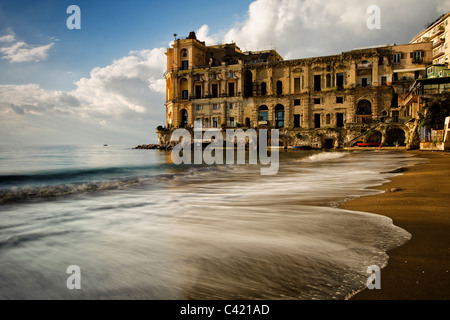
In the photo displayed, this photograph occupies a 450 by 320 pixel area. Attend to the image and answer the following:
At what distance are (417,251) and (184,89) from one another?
61235 millimetres

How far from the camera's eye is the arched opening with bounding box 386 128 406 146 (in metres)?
42.7

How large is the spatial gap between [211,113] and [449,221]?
55.0m

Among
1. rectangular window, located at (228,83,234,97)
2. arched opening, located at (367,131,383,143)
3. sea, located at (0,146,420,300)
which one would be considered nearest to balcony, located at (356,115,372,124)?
arched opening, located at (367,131,383,143)

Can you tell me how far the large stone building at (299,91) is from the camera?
45.4 meters

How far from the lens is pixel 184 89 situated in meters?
61.1

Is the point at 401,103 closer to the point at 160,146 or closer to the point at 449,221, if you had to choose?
the point at 160,146

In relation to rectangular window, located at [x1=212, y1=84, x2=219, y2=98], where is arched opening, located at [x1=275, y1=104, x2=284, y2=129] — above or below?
below

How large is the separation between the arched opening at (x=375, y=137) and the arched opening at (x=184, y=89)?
36464 millimetres

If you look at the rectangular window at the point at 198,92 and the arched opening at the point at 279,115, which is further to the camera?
the rectangular window at the point at 198,92

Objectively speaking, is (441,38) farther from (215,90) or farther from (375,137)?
(215,90)

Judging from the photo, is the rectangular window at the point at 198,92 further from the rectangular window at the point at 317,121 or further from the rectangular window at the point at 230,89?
the rectangular window at the point at 317,121

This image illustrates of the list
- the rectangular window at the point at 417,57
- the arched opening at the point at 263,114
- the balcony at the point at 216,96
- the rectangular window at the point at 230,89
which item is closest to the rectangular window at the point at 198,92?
the balcony at the point at 216,96

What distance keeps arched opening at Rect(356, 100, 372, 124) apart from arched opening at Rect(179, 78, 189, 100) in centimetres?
3391

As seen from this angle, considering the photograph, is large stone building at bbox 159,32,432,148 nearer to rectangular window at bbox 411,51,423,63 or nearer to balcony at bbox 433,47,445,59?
rectangular window at bbox 411,51,423,63
